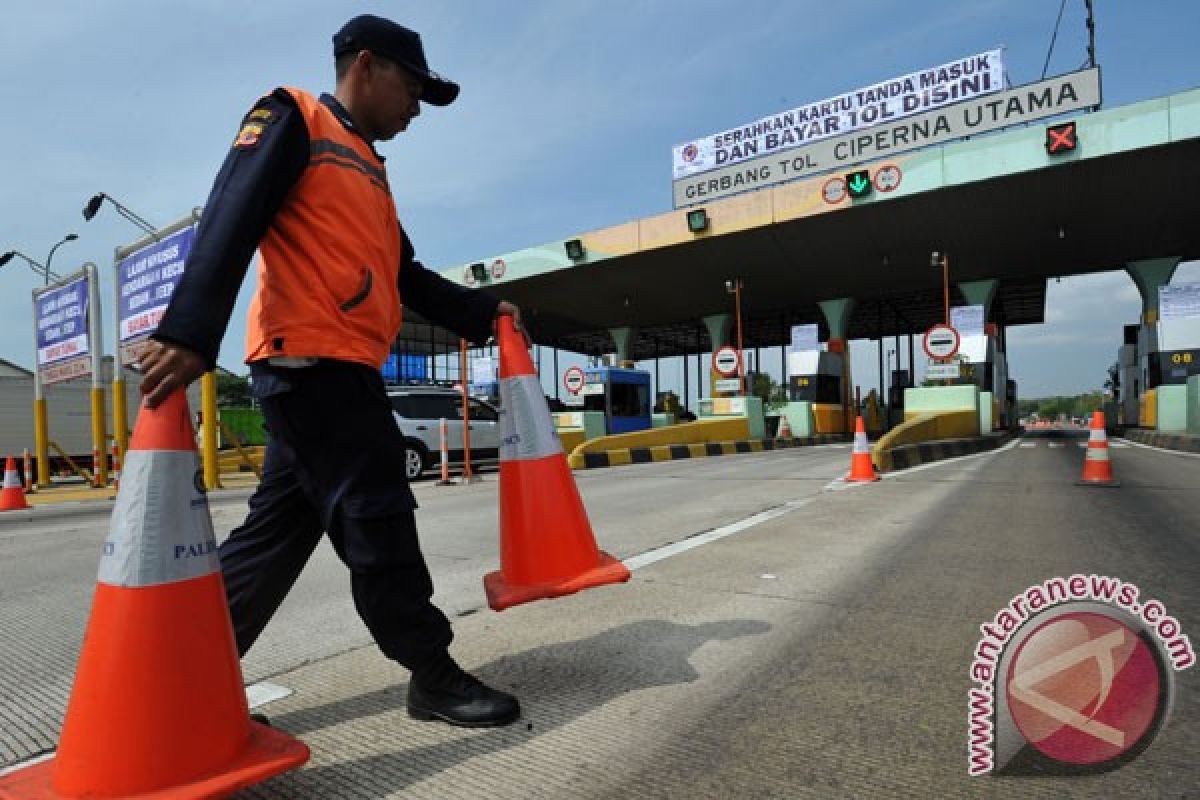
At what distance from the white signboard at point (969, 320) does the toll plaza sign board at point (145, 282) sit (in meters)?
22.8

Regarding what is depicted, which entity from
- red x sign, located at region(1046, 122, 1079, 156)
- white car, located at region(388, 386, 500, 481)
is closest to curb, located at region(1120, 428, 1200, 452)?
red x sign, located at region(1046, 122, 1079, 156)

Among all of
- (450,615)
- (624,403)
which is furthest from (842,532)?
(624,403)

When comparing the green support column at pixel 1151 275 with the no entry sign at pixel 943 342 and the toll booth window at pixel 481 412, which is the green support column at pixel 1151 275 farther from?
the toll booth window at pixel 481 412

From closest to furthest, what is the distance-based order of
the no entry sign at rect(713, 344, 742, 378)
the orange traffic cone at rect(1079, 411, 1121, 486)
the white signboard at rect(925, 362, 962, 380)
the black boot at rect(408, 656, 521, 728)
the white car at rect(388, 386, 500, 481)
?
the black boot at rect(408, 656, 521, 728) < the orange traffic cone at rect(1079, 411, 1121, 486) < the white car at rect(388, 386, 500, 481) < the white signboard at rect(925, 362, 962, 380) < the no entry sign at rect(713, 344, 742, 378)

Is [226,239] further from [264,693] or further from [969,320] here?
[969,320]

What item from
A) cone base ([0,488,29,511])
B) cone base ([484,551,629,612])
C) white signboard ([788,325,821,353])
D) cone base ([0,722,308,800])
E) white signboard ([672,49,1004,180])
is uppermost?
white signboard ([672,49,1004,180])

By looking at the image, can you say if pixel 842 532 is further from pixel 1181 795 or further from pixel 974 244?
pixel 974 244

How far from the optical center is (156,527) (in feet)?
4.63

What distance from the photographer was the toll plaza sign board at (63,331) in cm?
1203

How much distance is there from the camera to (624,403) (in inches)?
901

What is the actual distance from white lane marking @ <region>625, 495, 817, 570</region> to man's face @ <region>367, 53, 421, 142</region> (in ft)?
8.52

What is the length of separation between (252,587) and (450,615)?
1308 millimetres

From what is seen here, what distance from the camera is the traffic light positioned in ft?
65.2

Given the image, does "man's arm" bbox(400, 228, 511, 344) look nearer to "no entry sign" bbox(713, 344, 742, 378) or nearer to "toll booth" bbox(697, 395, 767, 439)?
"toll booth" bbox(697, 395, 767, 439)
